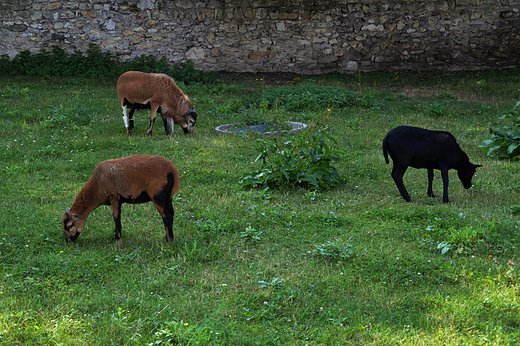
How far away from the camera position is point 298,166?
7.03 metres

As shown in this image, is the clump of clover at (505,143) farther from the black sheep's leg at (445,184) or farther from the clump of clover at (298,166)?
the clump of clover at (298,166)

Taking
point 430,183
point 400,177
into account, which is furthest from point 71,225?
point 430,183

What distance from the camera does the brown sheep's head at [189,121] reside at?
10023 millimetres

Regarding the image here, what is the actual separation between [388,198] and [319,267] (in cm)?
229

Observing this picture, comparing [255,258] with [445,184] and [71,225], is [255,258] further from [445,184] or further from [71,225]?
[445,184]

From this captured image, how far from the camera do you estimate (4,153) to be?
8.42 m

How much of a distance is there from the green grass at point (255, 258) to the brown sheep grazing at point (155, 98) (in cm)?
99

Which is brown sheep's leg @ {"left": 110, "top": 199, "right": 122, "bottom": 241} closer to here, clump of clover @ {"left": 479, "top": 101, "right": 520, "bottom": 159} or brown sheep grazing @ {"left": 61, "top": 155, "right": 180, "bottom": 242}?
brown sheep grazing @ {"left": 61, "top": 155, "right": 180, "bottom": 242}

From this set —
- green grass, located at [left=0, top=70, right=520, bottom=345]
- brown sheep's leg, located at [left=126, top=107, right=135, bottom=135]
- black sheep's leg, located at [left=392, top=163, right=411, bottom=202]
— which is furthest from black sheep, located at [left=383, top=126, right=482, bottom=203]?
brown sheep's leg, located at [left=126, top=107, right=135, bottom=135]

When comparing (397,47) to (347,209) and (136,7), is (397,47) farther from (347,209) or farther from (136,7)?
(347,209)

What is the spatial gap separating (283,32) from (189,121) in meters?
8.48

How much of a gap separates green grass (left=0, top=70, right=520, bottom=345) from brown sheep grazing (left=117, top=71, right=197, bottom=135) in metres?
0.99

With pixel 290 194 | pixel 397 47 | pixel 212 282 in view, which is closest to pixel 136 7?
pixel 397 47

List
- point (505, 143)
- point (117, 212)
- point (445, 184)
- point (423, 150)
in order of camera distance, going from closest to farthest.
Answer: point (117, 212), point (423, 150), point (445, 184), point (505, 143)
